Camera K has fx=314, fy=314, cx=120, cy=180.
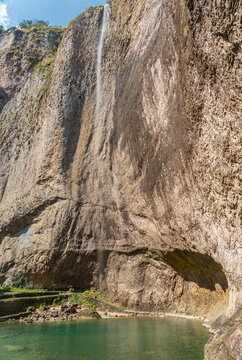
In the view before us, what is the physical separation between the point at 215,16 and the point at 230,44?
3.16 ft

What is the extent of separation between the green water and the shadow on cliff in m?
2.29

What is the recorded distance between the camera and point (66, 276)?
20.3 metres

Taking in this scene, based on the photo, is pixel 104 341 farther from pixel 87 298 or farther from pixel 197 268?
pixel 87 298

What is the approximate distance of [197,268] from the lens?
16.0m

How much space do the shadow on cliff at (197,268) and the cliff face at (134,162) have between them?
0.09m

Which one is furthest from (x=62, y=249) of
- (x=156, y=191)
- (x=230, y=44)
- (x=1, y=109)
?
(x=1, y=109)

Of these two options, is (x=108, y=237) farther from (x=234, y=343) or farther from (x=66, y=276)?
(x=234, y=343)

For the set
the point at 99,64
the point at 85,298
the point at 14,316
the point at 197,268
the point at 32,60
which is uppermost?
the point at 32,60

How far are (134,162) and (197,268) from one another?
682cm

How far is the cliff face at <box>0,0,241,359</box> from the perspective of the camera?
9883 millimetres

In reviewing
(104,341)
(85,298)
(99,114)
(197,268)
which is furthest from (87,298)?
(99,114)

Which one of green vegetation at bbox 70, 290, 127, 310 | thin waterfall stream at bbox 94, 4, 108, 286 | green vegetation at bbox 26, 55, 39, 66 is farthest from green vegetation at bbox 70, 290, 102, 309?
green vegetation at bbox 26, 55, 39, 66

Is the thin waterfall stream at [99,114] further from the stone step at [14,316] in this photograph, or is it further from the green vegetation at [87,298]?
the stone step at [14,316]

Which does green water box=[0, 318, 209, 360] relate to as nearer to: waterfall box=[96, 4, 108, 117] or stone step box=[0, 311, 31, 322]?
stone step box=[0, 311, 31, 322]
